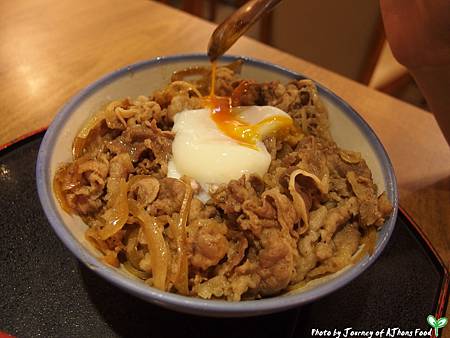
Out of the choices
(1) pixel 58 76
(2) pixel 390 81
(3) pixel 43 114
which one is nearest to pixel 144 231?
(3) pixel 43 114

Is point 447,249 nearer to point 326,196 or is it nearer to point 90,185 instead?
point 326,196

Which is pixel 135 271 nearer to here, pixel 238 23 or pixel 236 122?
pixel 236 122

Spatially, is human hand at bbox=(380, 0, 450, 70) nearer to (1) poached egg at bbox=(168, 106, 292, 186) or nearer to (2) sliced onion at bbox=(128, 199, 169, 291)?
(1) poached egg at bbox=(168, 106, 292, 186)

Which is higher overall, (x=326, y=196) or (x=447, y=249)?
(x=326, y=196)

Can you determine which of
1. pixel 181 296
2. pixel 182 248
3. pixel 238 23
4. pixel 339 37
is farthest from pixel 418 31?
pixel 339 37

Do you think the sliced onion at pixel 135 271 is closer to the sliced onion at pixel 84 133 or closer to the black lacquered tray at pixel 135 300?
the black lacquered tray at pixel 135 300

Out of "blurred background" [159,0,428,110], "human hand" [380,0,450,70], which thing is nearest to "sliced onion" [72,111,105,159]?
"human hand" [380,0,450,70]
